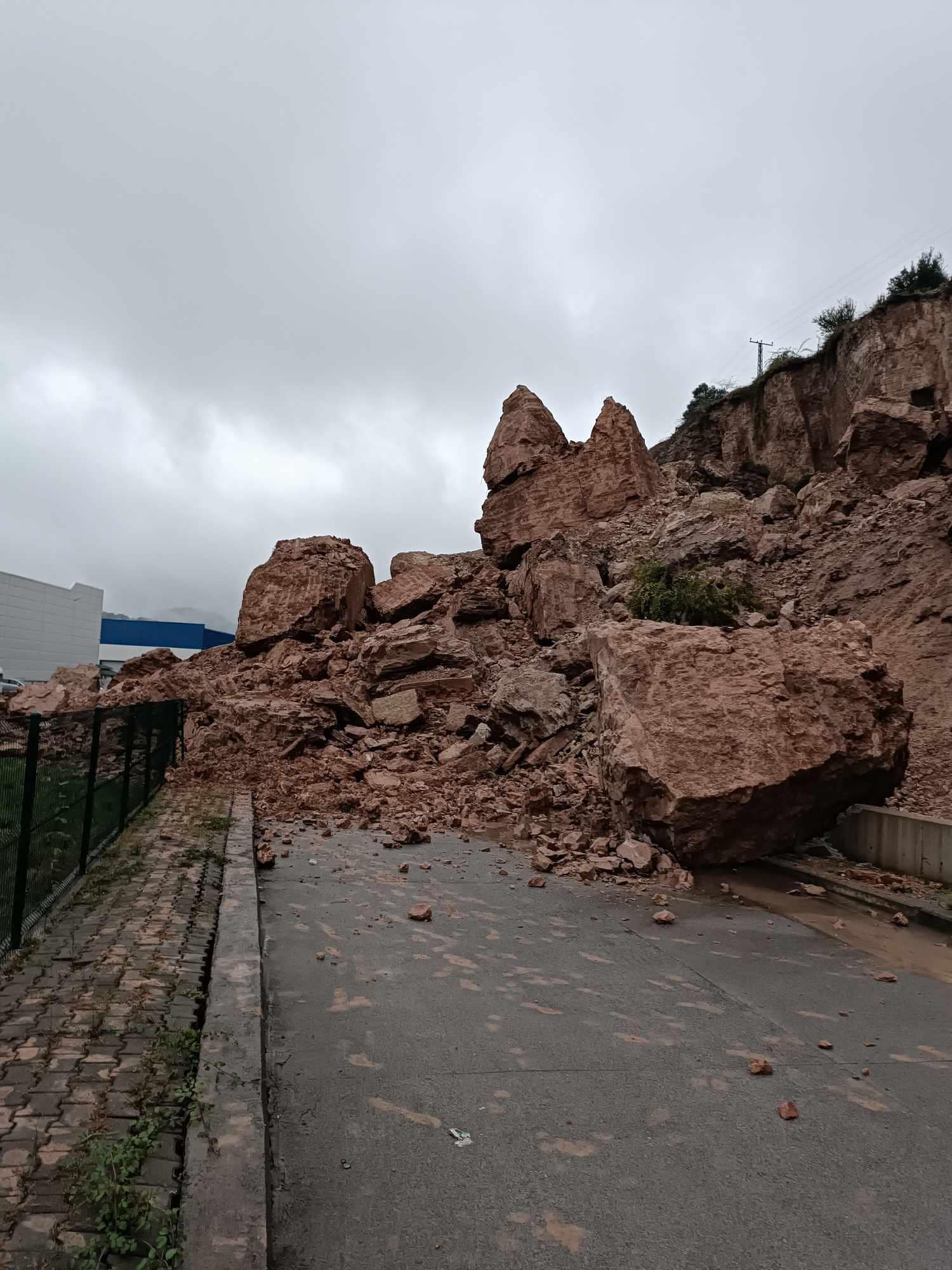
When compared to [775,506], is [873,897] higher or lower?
lower

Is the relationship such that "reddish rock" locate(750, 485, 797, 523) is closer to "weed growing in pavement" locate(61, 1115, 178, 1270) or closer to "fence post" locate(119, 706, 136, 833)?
"fence post" locate(119, 706, 136, 833)

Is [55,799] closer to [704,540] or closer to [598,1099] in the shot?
[598,1099]

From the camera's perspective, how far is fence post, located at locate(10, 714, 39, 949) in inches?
182

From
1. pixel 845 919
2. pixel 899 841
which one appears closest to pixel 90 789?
pixel 845 919

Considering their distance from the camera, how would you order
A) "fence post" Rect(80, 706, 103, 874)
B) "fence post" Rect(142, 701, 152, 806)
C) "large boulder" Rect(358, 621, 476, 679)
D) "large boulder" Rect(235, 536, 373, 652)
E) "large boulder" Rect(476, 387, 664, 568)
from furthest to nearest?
"large boulder" Rect(476, 387, 664, 568)
"large boulder" Rect(235, 536, 373, 652)
"large boulder" Rect(358, 621, 476, 679)
"fence post" Rect(142, 701, 152, 806)
"fence post" Rect(80, 706, 103, 874)

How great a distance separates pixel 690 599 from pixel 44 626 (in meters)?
48.6

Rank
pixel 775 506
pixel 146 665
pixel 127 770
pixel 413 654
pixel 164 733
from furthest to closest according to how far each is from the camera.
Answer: pixel 775 506 < pixel 146 665 < pixel 413 654 < pixel 164 733 < pixel 127 770

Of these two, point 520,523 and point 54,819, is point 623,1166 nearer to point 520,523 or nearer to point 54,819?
point 54,819

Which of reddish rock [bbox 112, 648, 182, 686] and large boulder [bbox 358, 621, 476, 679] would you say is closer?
large boulder [bbox 358, 621, 476, 679]

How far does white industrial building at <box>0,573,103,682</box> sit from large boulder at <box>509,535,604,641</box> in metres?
32.8

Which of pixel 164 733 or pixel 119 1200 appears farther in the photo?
pixel 164 733

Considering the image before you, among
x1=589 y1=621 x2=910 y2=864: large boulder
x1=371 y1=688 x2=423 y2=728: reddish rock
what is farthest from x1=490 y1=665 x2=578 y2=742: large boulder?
x1=589 y1=621 x2=910 y2=864: large boulder

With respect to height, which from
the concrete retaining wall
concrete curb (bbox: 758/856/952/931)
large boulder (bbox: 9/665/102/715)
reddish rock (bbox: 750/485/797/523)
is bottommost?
concrete curb (bbox: 758/856/952/931)

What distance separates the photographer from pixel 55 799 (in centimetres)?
547
